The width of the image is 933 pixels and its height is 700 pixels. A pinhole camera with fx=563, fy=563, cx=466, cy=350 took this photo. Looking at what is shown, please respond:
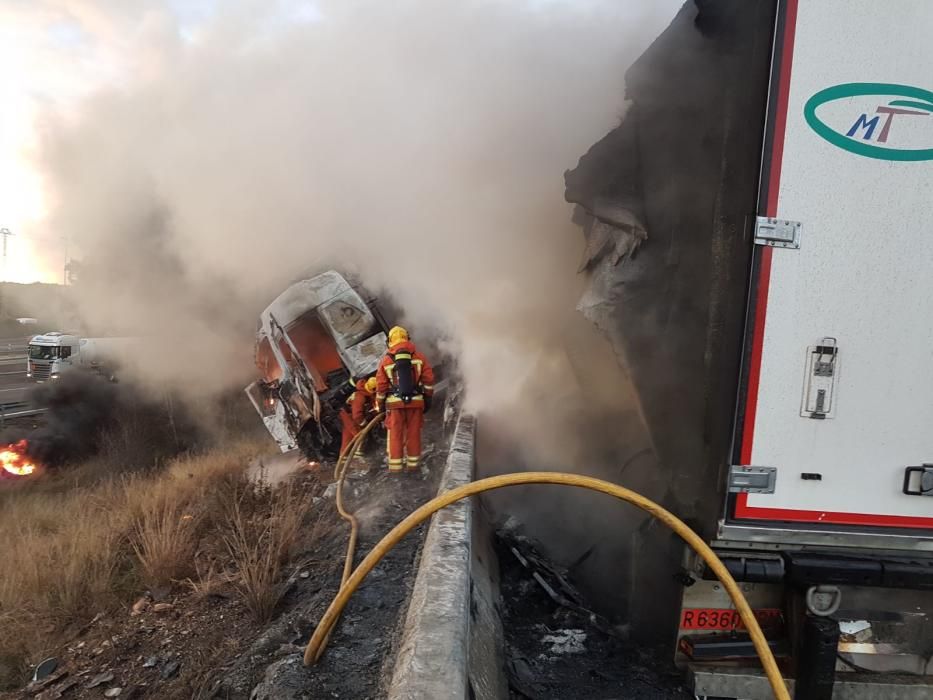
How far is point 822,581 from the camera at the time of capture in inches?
78.1

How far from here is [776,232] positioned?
189 centimetres

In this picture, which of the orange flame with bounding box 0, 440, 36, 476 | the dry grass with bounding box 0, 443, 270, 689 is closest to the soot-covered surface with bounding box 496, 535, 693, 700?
the dry grass with bounding box 0, 443, 270, 689

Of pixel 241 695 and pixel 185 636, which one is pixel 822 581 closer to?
pixel 241 695

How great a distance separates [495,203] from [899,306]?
17.6 ft

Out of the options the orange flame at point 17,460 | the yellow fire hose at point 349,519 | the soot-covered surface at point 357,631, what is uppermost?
the yellow fire hose at point 349,519

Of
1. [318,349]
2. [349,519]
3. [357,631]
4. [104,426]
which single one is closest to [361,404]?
[349,519]

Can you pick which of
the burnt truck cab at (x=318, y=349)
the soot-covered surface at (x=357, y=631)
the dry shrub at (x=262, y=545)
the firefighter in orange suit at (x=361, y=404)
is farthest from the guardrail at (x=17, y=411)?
the soot-covered surface at (x=357, y=631)

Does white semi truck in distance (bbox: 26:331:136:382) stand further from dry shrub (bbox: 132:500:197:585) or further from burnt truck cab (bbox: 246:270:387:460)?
dry shrub (bbox: 132:500:197:585)

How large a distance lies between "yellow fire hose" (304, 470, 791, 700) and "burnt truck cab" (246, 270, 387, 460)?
5265mm

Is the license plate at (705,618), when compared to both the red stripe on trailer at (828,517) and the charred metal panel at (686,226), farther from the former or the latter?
the red stripe on trailer at (828,517)

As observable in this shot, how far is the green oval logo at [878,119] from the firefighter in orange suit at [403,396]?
3.64m

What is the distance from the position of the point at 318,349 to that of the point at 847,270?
282 inches

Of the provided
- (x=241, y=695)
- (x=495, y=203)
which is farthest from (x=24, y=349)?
(x=241, y=695)

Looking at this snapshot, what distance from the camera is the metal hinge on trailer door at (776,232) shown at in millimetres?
1892
